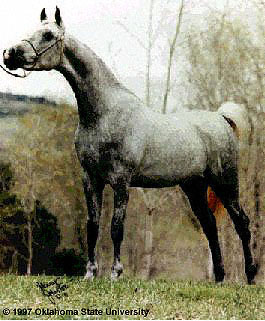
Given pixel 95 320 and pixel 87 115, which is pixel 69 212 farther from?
pixel 95 320

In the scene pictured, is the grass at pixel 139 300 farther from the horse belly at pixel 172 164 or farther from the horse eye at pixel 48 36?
the horse eye at pixel 48 36

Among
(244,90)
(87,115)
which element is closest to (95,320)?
(87,115)

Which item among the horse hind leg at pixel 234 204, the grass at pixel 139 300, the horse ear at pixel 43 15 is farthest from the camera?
the horse hind leg at pixel 234 204

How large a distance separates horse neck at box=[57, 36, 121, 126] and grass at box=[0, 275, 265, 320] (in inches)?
75.4

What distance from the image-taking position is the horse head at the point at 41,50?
700 centimetres

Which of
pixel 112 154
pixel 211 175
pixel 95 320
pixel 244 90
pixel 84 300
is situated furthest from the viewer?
pixel 244 90

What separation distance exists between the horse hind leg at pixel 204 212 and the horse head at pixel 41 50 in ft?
8.91

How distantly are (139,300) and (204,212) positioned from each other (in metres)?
3.01

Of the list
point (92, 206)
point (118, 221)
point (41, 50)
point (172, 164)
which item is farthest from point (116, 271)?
point (41, 50)

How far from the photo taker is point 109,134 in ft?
23.7

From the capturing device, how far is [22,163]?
23844 mm

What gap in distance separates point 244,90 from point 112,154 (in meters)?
12.1

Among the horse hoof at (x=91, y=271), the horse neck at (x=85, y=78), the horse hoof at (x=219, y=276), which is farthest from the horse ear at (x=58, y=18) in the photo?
the horse hoof at (x=219, y=276)

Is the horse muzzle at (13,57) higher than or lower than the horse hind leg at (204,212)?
higher
